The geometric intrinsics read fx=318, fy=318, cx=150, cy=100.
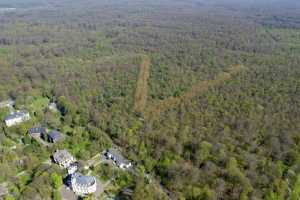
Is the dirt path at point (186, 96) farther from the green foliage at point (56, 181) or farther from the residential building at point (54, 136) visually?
the green foliage at point (56, 181)

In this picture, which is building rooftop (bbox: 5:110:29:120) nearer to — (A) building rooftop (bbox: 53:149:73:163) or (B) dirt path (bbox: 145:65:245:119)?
(A) building rooftop (bbox: 53:149:73:163)

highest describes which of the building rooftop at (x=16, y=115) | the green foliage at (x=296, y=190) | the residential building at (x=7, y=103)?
the building rooftop at (x=16, y=115)

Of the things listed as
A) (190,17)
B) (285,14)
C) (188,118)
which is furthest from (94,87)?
(285,14)

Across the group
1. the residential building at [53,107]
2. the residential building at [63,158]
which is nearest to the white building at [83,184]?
the residential building at [63,158]

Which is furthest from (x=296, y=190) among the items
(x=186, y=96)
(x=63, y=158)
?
(x=63, y=158)

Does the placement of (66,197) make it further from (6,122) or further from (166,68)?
(166,68)

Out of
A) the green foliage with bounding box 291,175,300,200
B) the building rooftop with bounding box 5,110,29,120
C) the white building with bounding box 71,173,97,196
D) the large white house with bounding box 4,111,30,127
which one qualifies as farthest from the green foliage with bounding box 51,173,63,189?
the green foliage with bounding box 291,175,300,200
